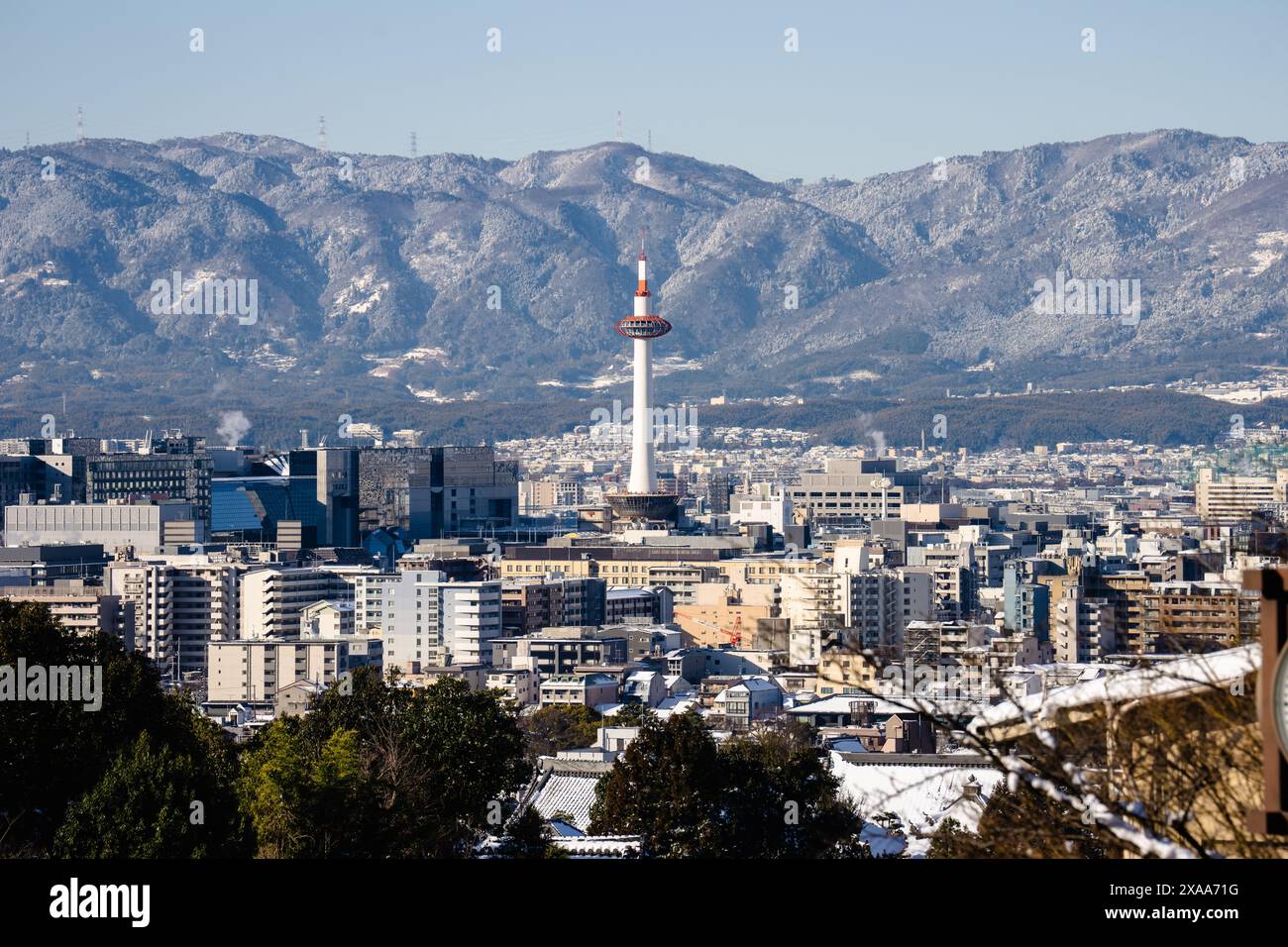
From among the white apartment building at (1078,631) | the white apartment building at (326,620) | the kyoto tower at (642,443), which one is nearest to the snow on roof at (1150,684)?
the white apartment building at (1078,631)

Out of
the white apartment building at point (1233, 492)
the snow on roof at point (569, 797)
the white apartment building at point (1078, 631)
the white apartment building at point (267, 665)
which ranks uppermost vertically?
the white apartment building at point (1233, 492)

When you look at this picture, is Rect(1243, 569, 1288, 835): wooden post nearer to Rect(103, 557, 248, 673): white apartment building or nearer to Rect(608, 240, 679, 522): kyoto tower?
Rect(103, 557, 248, 673): white apartment building

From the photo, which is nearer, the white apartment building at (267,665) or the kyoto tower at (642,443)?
the white apartment building at (267,665)

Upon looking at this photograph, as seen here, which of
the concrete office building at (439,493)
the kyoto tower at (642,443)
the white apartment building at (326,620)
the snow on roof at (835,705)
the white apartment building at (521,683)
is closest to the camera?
the snow on roof at (835,705)

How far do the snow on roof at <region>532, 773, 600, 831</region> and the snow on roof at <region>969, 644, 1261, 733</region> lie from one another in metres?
16.7

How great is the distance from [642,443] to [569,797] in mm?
85590

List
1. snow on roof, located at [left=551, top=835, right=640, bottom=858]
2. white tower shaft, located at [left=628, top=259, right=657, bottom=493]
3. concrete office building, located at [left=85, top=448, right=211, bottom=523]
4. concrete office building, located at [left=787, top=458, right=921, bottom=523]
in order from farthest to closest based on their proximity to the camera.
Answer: concrete office building, located at [left=787, top=458, right=921, bottom=523] < concrete office building, located at [left=85, top=448, right=211, bottom=523] < white tower shaft, located at [left=628, top=259, right=657, bottom=493] < snow on roof, located at [left=551, top=835, right=640, bottom=858]

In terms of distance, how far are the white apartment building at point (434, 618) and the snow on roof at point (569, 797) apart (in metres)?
33.7

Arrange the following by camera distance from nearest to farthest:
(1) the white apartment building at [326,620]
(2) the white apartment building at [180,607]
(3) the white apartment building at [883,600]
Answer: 1. (3) the white apartment building at [883,600]
2. (1) the white apartment building at [326,620]
3. (2) the white apartment building at [180,607]

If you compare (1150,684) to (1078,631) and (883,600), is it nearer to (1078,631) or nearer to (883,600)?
(1078,631)

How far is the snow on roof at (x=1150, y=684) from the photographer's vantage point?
232 inches

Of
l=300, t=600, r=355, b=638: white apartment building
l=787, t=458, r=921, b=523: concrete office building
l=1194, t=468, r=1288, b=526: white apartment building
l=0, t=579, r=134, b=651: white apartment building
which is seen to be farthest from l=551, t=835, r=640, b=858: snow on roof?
l=787, t=458, r=921, b=523: concrete office building

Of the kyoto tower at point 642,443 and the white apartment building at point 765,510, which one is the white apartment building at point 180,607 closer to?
the kyoto tower at point 642,443

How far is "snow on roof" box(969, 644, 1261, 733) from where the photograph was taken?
5.88 metres
